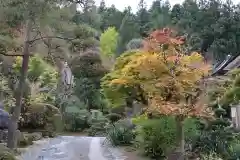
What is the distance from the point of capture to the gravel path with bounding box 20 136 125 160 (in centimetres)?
1348

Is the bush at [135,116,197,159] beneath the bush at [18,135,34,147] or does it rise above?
above

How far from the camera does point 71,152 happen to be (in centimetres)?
1481

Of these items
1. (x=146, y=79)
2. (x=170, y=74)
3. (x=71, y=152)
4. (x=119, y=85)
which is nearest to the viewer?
(x=170, y=74)

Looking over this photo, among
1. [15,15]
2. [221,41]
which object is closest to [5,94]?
[15,15]

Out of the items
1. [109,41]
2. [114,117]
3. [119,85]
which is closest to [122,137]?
[119,85]

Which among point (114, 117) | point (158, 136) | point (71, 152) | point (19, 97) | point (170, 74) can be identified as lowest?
point (71, 152)

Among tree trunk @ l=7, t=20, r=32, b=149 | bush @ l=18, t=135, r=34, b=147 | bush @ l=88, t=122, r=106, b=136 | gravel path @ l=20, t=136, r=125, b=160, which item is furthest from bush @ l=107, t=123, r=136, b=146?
bush @ l=88, t=122, r=106, b=136

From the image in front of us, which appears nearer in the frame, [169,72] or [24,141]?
[169,72]

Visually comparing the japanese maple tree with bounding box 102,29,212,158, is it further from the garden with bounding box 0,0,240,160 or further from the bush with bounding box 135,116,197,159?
the bush with bounding box 135,116,197,159

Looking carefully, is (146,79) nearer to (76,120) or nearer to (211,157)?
(211,157)

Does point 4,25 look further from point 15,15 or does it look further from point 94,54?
point 94,54

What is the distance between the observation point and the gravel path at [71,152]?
44.2 feet

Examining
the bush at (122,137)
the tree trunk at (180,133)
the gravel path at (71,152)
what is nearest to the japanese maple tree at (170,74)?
the tree trunk at (180,133)

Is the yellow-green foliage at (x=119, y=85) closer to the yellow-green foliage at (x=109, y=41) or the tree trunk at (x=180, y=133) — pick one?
the tree trunk at (x=180, y=133)
